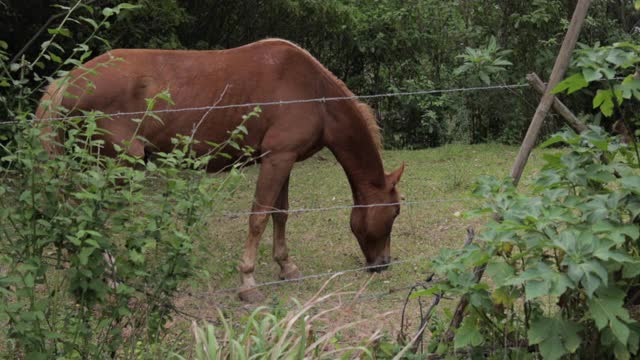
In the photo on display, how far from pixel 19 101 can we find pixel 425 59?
1062cm

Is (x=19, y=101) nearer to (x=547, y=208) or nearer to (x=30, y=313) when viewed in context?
(x=30, y=313)

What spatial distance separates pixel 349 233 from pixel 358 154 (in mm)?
1559

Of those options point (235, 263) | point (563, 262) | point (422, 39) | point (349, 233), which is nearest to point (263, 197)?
point (349, 233)

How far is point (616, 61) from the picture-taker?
10.7 feet

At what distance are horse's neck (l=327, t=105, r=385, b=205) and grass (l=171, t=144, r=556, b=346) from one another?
502mm

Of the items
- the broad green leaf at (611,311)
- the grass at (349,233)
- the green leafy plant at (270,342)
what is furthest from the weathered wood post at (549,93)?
the grass at (349,233)

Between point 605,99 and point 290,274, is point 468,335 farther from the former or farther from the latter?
point 290,274

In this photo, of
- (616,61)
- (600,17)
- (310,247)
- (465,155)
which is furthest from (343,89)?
(600,17)

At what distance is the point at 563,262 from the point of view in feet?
10.1

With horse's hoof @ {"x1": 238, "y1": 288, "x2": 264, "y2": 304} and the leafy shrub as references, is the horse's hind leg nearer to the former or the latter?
horse's hoof @ {"x1": 238, "y1": 288, "x2": 264, "y2": 304}

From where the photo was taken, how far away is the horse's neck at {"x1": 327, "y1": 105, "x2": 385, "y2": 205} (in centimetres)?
679

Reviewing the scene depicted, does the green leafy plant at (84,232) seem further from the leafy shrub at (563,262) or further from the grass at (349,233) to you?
the leafy shrub at (563,262)

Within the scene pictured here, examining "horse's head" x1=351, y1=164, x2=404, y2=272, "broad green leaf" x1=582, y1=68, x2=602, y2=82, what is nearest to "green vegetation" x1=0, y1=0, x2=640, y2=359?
"broad green leaf" x1=582, y1=68, x2=602, y2=82

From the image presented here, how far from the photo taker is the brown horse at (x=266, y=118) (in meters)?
6.26
